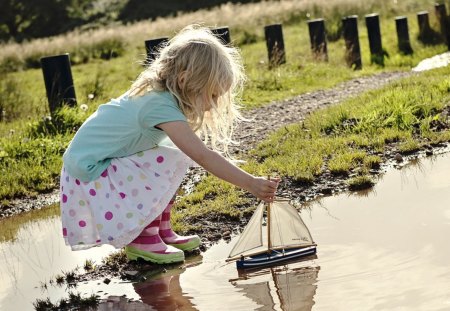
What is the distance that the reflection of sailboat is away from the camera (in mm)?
3818

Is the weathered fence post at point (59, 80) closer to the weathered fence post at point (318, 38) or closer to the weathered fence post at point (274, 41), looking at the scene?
the weathered fence post at point (274, 41)

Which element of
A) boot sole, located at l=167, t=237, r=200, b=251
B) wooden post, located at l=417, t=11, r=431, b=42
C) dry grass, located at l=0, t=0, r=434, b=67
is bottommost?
boot sole, located at l=167, t=237, r=200, b=251

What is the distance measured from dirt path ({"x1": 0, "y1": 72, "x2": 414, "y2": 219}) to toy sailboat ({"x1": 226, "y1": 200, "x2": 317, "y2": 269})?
2.30m

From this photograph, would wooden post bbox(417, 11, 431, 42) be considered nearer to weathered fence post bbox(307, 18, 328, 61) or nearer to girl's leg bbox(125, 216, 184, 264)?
weathered fence post bbox(307, 18, 328, 61)

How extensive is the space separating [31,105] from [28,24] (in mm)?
22246

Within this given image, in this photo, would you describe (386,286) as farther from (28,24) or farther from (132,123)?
(28,24)

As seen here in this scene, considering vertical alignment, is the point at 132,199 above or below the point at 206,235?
above

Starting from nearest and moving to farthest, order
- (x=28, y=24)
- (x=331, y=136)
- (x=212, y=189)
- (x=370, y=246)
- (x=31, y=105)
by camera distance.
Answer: (x=370, y=246) < (x=212, y=189) < (x=331, y=136) < (x=31, y=105) < (x=28, y=24)

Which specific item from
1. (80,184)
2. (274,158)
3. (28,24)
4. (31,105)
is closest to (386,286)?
(80,184)

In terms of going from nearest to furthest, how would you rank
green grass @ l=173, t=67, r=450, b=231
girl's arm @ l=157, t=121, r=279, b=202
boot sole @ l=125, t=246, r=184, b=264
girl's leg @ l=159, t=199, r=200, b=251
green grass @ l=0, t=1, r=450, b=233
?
girl's arm @ l=157, t=121, r=279, b=202 → boot sole @ l=125, t=246, r=184, b=264 → girl's leg @ l=159, t=199, r=200, b=251 → green grass @ l=173, t=67, r=450, b=231 → green grass @ l=0, t=1, r=450, b=233

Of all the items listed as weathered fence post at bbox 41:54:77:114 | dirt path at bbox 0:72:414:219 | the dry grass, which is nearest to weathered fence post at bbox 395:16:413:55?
dirt path at bbox 0:72:414:219

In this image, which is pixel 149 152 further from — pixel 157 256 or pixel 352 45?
pixel 352 45

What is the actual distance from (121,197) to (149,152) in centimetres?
26

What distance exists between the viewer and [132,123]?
4.56 metres
